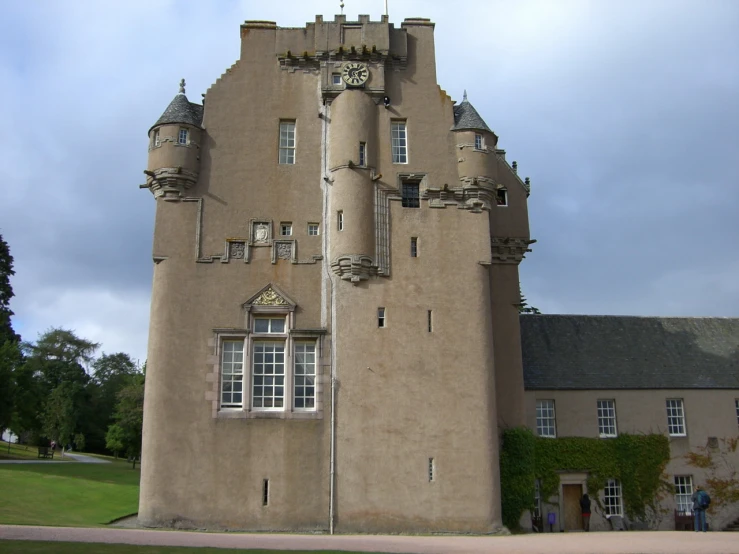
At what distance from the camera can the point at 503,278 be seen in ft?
94.4

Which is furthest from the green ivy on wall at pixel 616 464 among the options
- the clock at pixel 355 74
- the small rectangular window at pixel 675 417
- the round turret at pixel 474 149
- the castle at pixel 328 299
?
the clock at pixel 355 74

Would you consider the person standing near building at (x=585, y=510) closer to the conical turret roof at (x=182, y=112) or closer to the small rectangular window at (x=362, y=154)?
the small rectangular window at (x=362, y=154)

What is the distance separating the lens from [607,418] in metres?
31.2

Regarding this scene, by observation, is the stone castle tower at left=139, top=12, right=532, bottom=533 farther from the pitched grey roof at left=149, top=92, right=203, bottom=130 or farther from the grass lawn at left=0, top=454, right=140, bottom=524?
the grass lawn at left=0, top=454, right=140, bottom=524

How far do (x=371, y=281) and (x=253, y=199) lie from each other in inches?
213

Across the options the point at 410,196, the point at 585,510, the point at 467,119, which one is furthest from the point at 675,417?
the point at 467,119

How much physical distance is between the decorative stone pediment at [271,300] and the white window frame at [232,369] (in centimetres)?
133

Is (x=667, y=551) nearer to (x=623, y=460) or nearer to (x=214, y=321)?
(x=623, y=460)

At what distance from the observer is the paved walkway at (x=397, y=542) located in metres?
17.3

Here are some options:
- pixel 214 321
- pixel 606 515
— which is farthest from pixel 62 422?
pixel 606 515

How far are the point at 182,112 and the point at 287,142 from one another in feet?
13.3

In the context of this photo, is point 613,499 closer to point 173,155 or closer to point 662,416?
point 662,416

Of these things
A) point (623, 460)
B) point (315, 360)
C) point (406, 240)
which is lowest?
point (623, 460)

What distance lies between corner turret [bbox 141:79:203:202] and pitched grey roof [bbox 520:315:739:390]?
1700cm
